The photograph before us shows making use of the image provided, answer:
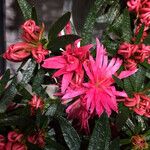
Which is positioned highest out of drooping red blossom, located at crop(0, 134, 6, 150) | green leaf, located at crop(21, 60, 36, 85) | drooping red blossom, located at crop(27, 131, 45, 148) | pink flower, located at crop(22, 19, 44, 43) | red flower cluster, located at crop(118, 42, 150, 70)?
pink flower, located at crop(22, 19, 44, 43)

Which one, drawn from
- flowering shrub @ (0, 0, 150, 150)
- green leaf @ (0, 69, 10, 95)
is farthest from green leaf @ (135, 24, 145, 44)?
green leaf @ (0, 69, 10, 95)

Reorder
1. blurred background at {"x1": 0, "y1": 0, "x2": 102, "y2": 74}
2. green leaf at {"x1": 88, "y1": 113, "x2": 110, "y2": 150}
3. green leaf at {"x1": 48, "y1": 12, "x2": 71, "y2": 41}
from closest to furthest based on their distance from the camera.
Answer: green leaf at {"x1": 88, "y1": 113, "x2": 110, "y2": 150}
green leaf at {"x1": 48, "y1": 12, "x2": 71, "y2": 41}
blurred background at {"x1": 0, "y1": 0, "x2": 102, "y2": 74}

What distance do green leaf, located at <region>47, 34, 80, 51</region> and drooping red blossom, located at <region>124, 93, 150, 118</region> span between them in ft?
0.65

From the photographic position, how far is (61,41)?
0.90 m

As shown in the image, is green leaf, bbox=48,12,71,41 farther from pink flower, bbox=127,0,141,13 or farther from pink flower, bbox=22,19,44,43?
pink flower, bbox=127,0,141,13

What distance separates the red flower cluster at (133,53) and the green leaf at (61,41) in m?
0.12

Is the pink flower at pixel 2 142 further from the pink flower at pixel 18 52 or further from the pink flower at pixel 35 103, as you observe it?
the pink flower at pixel 18 52

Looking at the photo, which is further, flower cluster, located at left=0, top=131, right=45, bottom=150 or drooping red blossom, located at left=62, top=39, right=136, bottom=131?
flower cluster, located at left=0, top=131, right=45, bottom=150

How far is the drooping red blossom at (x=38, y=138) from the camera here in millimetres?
956

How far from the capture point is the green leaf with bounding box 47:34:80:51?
2.93 feet

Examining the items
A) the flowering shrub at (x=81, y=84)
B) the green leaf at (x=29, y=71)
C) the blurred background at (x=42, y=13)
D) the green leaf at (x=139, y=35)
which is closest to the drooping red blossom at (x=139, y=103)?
the flowering shrub at (x=81, y=84)

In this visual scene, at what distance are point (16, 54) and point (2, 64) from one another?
1.09 metres

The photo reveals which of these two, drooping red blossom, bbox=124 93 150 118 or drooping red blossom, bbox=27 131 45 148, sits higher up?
drooping red blossom, bbox=124 93 150 118

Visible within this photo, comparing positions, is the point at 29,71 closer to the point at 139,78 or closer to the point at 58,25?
the point at 58,25
